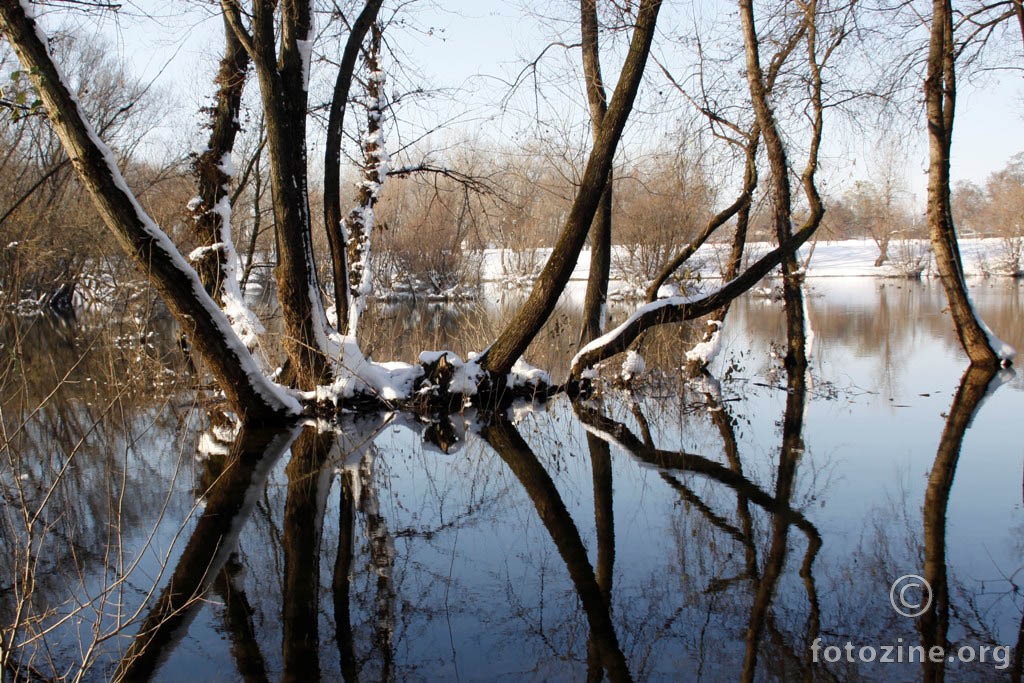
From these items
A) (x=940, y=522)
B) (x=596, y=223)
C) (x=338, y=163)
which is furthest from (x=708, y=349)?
(x=940, y=522)

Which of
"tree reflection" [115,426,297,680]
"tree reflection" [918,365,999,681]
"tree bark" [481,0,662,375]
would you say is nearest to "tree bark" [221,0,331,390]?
"tree reflection" [115,426,297,680]

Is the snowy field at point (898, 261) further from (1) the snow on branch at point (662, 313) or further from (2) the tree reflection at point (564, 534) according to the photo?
(2) the tree reflection at point (564, 534)

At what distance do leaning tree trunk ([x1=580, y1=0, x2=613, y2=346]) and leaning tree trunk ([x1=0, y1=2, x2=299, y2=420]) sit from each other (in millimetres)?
4202

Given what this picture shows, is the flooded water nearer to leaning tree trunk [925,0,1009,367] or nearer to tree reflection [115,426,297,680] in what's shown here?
tree reflection [115,426,297,680]

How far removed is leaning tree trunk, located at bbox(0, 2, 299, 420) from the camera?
5.96 meters

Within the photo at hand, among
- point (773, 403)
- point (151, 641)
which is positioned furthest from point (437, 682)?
point (773, 403)

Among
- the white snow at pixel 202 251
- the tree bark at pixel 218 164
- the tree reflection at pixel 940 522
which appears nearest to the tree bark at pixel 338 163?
the tree bark at pixel 218 164

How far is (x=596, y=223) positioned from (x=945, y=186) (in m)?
5.67

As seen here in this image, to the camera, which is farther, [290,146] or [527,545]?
[290,146]

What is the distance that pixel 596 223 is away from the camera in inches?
420

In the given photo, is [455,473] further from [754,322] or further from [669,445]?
[754,322]

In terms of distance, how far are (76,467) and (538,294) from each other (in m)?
4.59

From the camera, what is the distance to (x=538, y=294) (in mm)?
8492

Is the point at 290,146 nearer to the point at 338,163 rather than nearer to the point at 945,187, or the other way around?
the point at 338,163
